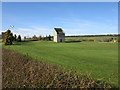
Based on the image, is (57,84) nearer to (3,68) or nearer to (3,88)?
(3,88)

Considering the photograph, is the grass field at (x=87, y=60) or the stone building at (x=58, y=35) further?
the stone building at (x=58, y=35)

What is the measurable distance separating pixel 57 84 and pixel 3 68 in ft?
11.4

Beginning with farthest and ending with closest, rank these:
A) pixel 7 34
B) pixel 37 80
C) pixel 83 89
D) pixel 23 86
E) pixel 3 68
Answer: pixel 7 34, pixel 3 68, pixel 37 80, pixel 23 86, pixel 83 89

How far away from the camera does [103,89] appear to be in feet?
16.4

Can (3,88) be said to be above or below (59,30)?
below

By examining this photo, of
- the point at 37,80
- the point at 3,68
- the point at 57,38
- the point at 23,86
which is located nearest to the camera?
the point at 23,86

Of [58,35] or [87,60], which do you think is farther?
[58,35]

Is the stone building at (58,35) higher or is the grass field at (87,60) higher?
the stone building at (58,35)

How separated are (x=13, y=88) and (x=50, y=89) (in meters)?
1.26

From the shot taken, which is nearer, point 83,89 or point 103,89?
point 83,89

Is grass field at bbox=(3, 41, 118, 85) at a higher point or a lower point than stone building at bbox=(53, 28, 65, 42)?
lower

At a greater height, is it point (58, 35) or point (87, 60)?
point (58, 35)

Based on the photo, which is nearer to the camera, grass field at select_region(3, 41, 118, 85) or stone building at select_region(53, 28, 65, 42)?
grass field at select_region(3, 41, 118, 85)

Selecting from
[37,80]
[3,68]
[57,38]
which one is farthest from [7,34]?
[37,80]
